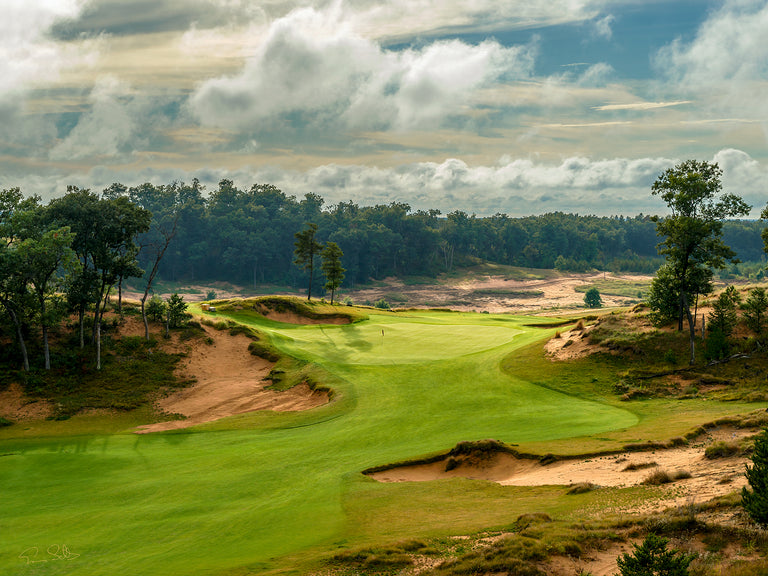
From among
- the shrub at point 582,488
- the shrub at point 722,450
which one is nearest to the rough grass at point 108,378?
the shrub at point 582,488

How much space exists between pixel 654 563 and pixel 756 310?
102 ft

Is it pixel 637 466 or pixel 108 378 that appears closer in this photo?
pixel 637 466

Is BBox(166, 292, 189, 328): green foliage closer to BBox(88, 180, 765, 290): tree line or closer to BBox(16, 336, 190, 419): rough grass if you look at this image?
BBox(16, 336, 190, 419): rough grass

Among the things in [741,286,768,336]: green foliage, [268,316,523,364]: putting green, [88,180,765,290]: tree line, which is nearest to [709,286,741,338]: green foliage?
[741,286,768,336]: green foliage

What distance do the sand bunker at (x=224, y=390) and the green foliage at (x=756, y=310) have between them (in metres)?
27.6

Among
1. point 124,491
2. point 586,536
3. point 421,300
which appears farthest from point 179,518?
point 421,300

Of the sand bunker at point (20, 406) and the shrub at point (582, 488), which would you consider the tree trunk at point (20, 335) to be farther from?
the shrub at point (582, 488)

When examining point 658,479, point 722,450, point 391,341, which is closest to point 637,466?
point 658,479

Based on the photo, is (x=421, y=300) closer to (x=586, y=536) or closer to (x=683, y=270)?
(x=683, y=270)

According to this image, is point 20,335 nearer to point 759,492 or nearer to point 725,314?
point 759,492

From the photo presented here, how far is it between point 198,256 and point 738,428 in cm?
15131

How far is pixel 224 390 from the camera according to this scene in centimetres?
3759

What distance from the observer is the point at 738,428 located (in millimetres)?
19672
